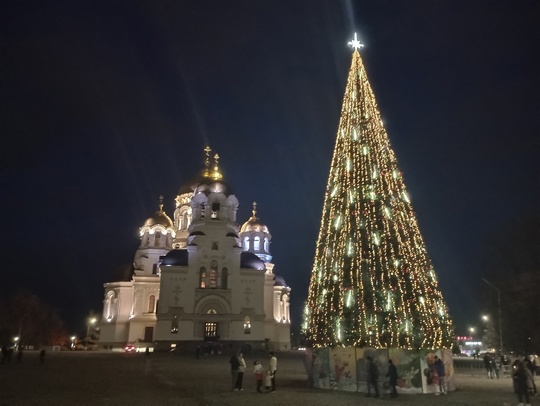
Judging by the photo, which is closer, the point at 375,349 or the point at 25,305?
the point at 375,349

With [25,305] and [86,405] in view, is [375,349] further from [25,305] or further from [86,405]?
[25,305]

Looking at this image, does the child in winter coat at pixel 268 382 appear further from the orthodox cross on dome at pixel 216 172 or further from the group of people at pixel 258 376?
the orthodox cross on dome at pixel 216 172

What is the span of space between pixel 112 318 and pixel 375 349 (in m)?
46.5

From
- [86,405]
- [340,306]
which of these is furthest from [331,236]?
[86,405]

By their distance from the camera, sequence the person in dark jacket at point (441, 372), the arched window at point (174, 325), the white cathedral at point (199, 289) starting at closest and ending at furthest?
the person in dark jacket at point (441, 372)
the arched window at point (174, 325)
the white cathedral at point (199, 289)

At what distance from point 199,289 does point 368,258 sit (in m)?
35.0

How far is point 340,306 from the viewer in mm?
16875

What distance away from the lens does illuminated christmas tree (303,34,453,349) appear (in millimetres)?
16547

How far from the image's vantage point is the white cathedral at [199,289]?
1923 inches

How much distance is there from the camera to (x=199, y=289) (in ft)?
163

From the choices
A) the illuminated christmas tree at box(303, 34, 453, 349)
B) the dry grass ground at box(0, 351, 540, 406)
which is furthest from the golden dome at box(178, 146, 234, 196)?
the illuminated christmas tree at box(303, 34, 453, 349)

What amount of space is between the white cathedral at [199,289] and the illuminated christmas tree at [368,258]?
104 feet

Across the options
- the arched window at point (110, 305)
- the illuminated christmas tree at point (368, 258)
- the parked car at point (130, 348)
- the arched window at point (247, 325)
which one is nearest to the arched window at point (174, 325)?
the parked car at point (130, 348)

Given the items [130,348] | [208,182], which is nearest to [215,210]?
[208,182]
